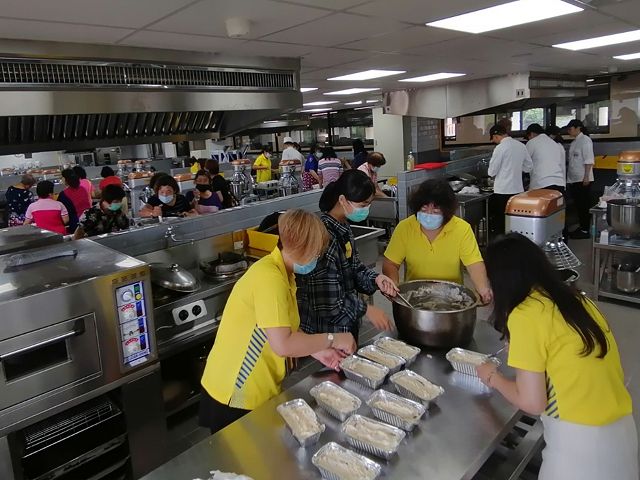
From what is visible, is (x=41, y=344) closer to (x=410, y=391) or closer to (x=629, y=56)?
(x=410, y=391)

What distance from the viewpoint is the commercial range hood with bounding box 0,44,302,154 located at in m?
2.28

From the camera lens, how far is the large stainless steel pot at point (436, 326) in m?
1.74

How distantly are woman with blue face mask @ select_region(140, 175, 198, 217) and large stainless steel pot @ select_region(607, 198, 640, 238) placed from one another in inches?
144

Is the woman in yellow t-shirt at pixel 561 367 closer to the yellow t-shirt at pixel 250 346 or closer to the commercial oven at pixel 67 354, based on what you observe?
the yellow t-shirt at pixel 250 346

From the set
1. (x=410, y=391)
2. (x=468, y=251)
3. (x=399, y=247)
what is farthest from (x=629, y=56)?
(x=410, y=391)

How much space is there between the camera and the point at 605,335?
1.30 metres

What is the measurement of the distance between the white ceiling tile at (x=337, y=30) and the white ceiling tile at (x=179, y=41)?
272 millimetres

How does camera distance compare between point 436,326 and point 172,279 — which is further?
point 172,279

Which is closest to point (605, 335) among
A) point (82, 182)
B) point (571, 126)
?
point (571, 126)

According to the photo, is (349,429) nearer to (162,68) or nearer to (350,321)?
(350,321)

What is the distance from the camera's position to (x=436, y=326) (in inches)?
69.0

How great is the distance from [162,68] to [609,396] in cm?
264

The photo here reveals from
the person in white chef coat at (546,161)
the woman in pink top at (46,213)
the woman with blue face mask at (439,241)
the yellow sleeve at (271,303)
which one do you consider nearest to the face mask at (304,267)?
the yellow sleeve at (271,303)

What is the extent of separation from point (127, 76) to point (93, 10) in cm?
78
